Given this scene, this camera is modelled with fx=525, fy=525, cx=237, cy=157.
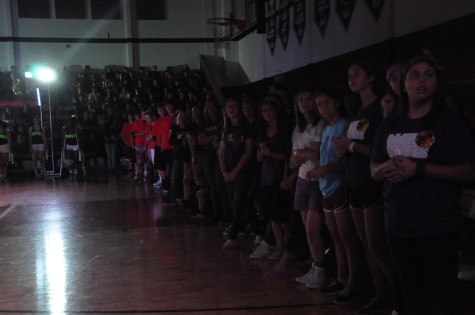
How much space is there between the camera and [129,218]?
7.35 m

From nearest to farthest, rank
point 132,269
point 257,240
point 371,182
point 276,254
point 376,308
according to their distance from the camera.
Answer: point 371,182 < point 376,308 < point 132,269 < point 276,254 < point 257,240

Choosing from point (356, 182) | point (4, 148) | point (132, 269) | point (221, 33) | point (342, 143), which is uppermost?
point (221, 33)

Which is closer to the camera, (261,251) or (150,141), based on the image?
(261,251)

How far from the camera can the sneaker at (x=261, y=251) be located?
5.04 m

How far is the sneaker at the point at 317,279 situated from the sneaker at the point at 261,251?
0.99 m

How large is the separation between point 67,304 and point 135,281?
0.66 m

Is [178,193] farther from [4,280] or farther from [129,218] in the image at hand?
[4,280]

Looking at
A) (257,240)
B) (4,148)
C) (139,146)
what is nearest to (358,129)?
(257,240)

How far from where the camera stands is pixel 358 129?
10.6 ft

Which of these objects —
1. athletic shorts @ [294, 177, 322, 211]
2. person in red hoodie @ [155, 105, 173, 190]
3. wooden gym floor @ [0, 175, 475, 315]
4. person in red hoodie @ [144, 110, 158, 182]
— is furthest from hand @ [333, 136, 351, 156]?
person in red hoodie @ [144, 110, 158, 182]

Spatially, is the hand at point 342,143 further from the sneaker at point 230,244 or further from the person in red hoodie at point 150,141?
the person in red hoodie at point 150,141

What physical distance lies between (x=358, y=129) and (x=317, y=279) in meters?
1.39

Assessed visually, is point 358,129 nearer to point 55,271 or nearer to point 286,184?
point 286,184

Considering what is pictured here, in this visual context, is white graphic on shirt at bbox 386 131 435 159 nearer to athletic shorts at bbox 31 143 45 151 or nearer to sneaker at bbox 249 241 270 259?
sneaker at bbox 249 241 270 259
